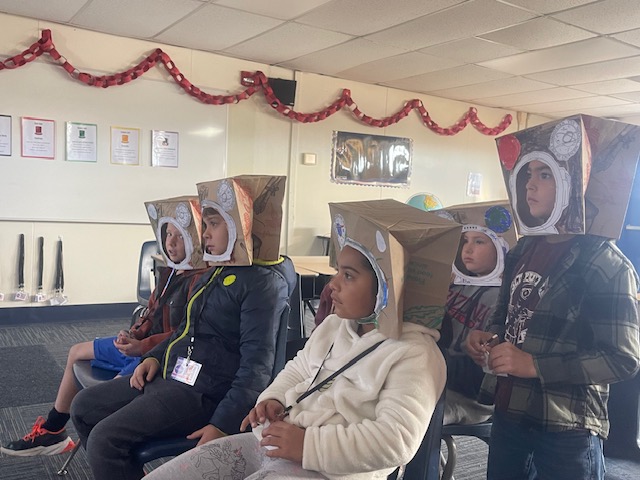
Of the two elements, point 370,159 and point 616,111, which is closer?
point 370,159

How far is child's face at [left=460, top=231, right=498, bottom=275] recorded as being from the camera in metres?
1.53

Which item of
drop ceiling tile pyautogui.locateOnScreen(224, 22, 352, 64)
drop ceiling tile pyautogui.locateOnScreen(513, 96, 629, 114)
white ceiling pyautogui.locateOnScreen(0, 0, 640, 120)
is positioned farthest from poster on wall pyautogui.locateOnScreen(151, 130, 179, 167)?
drop ceiling tile pyautogui.locateOnScreen(513, 96, 629, 114)

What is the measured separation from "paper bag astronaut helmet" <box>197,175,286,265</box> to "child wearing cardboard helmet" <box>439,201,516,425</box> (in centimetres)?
51

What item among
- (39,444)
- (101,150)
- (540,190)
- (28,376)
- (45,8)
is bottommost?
(28,376)

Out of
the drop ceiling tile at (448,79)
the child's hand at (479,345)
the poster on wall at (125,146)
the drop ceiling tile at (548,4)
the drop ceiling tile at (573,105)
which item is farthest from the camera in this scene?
the drop ceiling tile at (573,105)

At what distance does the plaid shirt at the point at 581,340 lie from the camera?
1146 millimetres

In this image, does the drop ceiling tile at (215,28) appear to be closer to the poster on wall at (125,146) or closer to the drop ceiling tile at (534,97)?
the poster on wall at (125,146)

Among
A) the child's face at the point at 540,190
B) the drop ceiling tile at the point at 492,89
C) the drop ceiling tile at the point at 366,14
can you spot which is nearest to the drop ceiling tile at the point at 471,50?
the drop ceiling tile at the point at 366,14

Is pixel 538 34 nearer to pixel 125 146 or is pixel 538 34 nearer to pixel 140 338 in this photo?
pixel 125 146

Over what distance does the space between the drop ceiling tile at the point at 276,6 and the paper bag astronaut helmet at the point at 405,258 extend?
9.03 ft

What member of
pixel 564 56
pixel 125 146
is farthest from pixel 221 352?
pixel 564 56

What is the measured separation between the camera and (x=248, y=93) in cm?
514

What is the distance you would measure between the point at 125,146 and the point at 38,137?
2.14 ft

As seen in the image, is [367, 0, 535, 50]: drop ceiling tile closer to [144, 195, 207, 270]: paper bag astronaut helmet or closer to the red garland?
the red garland
